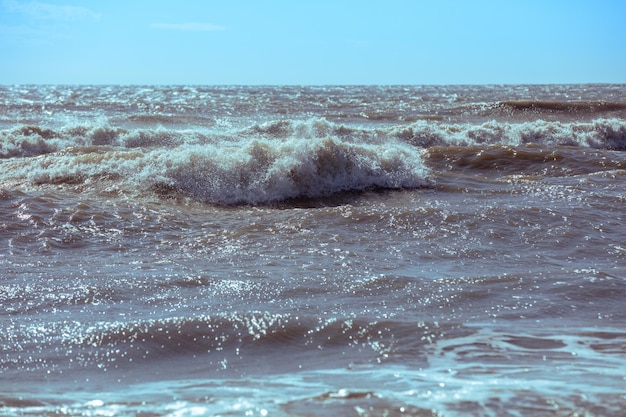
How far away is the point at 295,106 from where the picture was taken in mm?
28375

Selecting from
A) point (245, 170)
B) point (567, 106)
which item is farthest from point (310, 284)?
point (567, 106)

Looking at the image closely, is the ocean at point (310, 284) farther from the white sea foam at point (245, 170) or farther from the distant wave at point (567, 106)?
the distant wave at point (567, 106)

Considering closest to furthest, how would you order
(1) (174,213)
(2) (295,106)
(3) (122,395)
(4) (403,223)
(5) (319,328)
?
(3) (122,395) → (5) (319,328) → (4) (403,223) → (1) (174,213) → (2) (295,106)

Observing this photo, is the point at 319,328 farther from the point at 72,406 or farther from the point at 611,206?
the point at 611,206

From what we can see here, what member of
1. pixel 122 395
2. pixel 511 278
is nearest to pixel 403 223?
pixel 511 278

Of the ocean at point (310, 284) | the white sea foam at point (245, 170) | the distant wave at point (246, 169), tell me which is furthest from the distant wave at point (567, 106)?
the white sea foam at point (245, 170)

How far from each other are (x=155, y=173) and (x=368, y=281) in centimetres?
495

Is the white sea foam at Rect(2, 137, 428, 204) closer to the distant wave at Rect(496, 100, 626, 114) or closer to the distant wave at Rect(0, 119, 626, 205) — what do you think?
the distant wave at Rect(0, 119, 626, 205)

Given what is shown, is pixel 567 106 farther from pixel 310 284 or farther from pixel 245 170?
pixel 310 284

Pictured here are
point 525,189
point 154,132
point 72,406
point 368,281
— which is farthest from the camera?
point 154,132

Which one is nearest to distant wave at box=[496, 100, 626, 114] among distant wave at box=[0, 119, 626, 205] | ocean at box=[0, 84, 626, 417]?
distant wave at box=[0, 119, 626, 205]

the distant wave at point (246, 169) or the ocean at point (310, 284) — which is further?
the distant wave at point (246, 169)

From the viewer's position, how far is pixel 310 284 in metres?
4.90

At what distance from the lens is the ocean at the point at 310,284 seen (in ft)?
9.55
